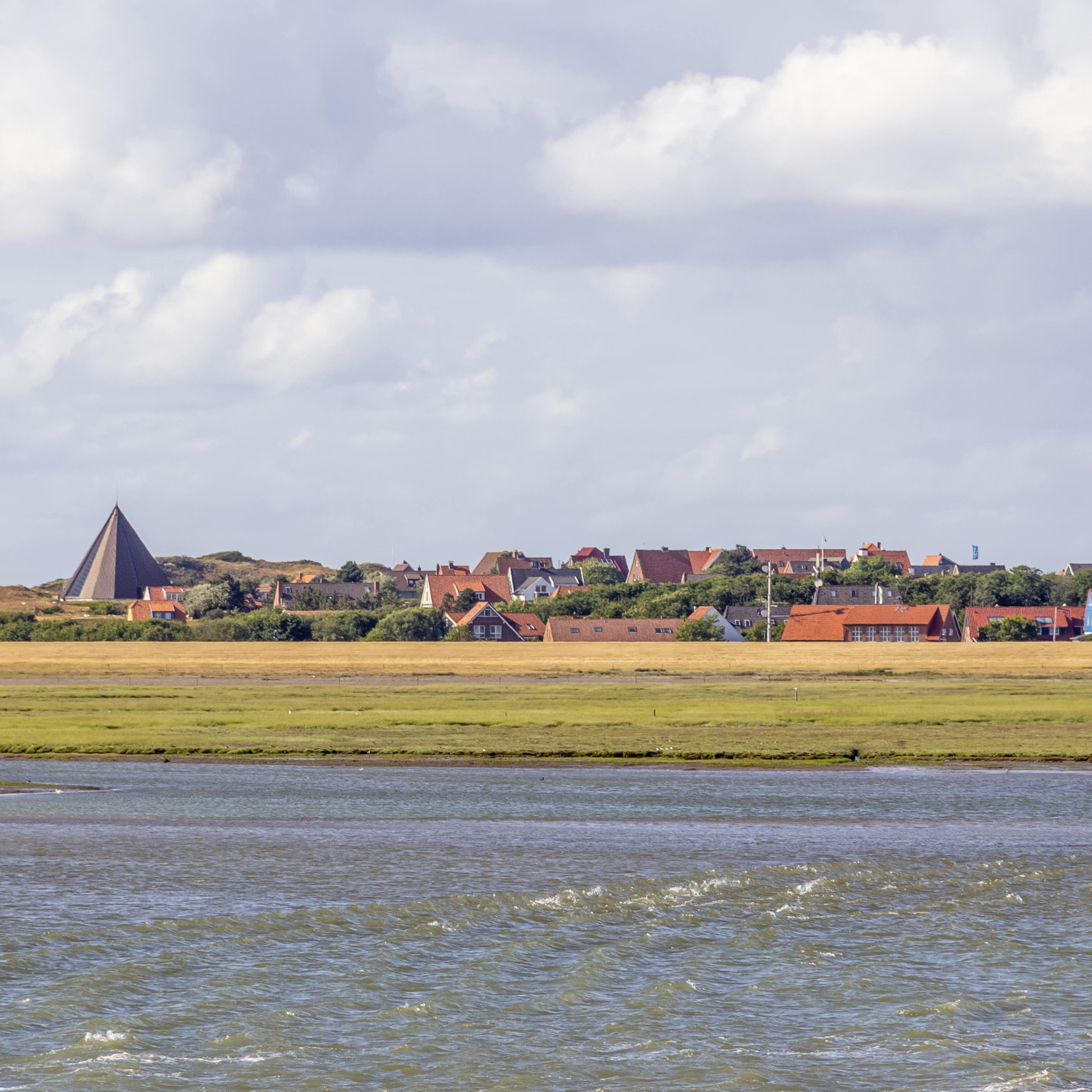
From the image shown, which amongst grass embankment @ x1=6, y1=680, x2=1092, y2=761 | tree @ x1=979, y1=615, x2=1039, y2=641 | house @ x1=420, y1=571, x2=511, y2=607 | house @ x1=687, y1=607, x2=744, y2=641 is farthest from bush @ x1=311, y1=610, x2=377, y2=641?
tree @ x1=979, y1=615, x2=1039, y2=641

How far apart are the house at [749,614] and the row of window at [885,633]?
1166 cm

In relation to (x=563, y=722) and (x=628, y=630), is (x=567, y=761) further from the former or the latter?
(x=628, y=630)

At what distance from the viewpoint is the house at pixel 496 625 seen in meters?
150

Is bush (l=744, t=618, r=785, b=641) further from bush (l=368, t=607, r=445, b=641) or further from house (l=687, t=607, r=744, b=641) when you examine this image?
bush (l=368, t=607, r=445, b=641)

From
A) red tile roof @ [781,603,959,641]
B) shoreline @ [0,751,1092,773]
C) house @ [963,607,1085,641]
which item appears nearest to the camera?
shoreline @ [0,751,1092,773]

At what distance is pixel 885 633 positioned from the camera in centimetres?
14450

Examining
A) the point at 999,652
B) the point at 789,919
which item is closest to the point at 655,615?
the point at 999,652

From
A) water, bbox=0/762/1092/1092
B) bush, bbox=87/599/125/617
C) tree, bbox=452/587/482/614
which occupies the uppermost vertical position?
tree, bbox=452/587/482/614

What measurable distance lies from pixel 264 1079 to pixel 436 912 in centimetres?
729

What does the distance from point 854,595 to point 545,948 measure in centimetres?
16377

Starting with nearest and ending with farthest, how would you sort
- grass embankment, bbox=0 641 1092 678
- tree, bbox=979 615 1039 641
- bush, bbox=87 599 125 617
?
1. grass embankment, bbox=0 641 1092 678
2. tree, bbox=979 615 1039 641
3. bush, bbox=87 599 125 617

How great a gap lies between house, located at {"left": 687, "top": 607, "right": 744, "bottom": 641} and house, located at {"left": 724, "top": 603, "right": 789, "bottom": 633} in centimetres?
553

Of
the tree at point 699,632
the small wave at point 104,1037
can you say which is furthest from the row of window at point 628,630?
the small wave at point 104,1037

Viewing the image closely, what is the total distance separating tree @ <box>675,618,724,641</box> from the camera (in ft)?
456
